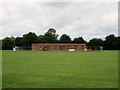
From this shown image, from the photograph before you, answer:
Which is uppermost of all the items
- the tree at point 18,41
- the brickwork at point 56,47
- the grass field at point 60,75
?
the tree at point 18,41

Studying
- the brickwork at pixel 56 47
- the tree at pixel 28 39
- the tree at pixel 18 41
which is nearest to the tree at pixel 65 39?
the brickwork at pixel 56 47

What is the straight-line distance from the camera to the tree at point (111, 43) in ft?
317

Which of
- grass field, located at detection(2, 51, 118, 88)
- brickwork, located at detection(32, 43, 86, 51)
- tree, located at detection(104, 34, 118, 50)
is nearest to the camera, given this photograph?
grass field, located at detection(2, 51, 118, 88)

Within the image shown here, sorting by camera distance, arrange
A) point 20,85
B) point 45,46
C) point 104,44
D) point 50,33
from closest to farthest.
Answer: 1. point 20,85
2. point 45,46
3. point 104,44
4. point 50,33

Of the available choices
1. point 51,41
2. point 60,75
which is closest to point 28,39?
point 51,41

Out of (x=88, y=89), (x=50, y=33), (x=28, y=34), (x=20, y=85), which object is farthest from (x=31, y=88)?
(x=50, y=33)

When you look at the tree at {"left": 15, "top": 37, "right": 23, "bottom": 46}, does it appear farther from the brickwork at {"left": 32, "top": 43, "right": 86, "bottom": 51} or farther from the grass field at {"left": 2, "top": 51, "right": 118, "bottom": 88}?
the grass field at {"left": 2, "top": 51, "right": 118, "bottom": 88}

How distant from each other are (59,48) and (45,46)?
4.60 meters

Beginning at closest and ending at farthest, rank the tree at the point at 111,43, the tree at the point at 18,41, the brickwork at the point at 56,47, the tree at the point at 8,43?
the brickwork at the point at 56,47, the tree at the point at 8,43, the tree at the point at 111,43, the tree at the point at 18,41

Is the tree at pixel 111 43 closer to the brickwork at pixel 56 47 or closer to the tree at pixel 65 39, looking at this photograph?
the brickwork at pixel 56 47

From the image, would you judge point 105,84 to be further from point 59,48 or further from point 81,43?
point 81,43

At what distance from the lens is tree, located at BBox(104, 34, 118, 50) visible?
317 feet

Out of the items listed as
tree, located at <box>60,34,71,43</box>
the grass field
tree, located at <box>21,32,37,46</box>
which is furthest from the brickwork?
the grass field

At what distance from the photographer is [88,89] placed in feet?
32.6
